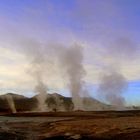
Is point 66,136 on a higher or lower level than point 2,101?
lower

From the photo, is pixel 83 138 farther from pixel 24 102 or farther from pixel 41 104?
pixel 24 102

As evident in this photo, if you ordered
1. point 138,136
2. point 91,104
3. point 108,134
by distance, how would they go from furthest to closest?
1. point 91,104
2. point 108,134
3. point 138,136

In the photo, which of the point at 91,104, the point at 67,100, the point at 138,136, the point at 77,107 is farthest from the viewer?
the point at 67,100

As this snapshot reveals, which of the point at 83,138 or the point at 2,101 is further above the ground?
the point at 2,101

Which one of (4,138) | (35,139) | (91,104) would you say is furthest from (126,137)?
(91,104)

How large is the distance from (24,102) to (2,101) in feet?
54.1

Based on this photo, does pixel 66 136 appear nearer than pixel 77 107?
Yes

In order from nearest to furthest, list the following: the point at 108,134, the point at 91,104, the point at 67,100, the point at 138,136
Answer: the point at 138,136, the point at 108,134, the point at 91,104, the point at 67,100

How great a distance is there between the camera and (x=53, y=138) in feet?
81.6

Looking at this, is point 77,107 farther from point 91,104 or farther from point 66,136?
point 66,136

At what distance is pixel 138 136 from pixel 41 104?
97178 millimetres

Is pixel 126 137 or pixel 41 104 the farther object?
pixel 41 104

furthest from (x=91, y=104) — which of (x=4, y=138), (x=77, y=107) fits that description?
(x=4, y=138)

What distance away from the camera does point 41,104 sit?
120 metres
